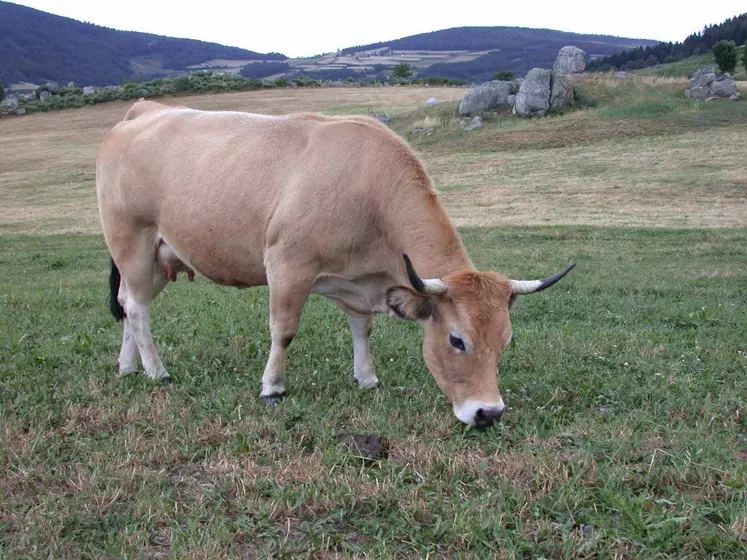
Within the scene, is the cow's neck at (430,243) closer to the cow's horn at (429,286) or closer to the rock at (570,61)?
the cow's horn at (429,286)

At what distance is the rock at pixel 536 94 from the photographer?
4416 centimetres

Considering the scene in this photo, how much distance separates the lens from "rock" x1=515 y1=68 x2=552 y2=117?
44156 mm

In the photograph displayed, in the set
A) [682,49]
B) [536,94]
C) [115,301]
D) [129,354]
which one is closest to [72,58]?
[682,49]

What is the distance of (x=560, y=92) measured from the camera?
1763 inches

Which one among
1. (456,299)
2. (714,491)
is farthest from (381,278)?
(714,491)

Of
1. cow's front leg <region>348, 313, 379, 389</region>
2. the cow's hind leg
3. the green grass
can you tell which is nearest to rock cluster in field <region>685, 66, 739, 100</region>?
the green grass

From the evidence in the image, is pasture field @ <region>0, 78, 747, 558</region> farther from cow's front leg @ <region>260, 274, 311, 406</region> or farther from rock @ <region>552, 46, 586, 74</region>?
rock @ <region>552, 46, 586, 74</region>

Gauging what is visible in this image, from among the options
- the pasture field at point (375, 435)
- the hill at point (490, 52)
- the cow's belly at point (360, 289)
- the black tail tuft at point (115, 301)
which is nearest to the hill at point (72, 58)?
the hill at point (490, 52)

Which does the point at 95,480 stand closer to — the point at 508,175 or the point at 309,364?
the point at 309,364

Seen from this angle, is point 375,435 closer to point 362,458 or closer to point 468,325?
point 362,458

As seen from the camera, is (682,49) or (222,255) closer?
(222,255)

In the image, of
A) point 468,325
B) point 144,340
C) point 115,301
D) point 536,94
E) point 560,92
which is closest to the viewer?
point 468,325

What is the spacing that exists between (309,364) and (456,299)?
234 centimetres

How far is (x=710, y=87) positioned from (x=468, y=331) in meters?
46.1
